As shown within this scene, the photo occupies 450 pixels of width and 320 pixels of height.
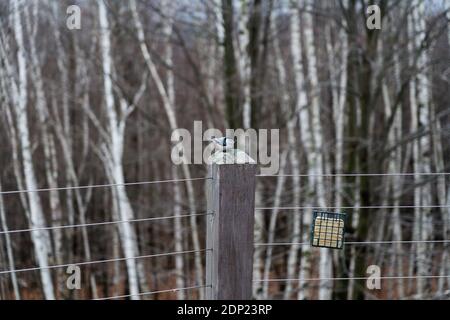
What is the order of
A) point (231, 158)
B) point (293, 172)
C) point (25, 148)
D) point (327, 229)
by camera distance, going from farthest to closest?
point (293, 172), point (25, 148), point (327, 229), point (231, 158)

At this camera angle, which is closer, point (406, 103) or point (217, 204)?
point (217, 204)

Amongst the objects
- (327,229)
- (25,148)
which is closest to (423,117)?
(327,229)

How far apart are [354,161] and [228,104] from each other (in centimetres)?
152

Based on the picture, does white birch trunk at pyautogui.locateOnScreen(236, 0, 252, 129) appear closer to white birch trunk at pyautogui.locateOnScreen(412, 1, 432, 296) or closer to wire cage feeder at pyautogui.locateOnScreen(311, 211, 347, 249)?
white birch trunk at pyautogui.locateOnScreen(412, 1, 432, 296)

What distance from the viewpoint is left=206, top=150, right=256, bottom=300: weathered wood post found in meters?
2.37

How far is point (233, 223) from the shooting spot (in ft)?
7.80

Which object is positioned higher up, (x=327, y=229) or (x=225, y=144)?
(x=225, y=144)

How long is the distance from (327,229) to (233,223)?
53 cm

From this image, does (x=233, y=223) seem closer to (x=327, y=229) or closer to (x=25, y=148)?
(x=327, y=229)

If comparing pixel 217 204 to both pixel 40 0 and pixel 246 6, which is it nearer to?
pixel 246 6

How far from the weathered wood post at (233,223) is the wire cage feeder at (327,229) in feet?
1.31

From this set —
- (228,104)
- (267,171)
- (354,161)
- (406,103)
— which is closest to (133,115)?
(267,171)

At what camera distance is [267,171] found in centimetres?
862

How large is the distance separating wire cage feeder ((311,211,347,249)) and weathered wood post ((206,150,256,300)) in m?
0.40
